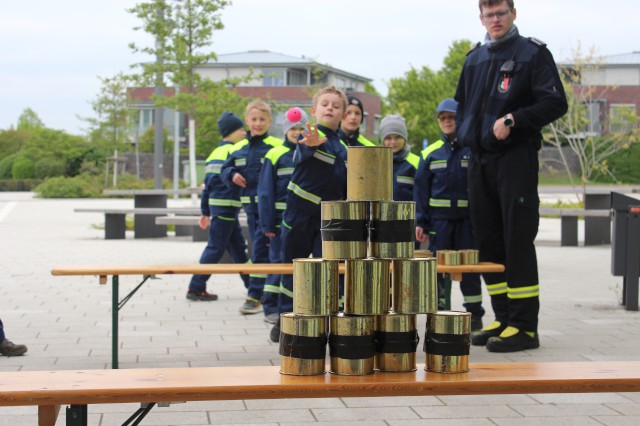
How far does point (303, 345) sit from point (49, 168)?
6267 cm

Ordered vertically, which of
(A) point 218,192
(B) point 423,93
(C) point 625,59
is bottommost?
(A) point 218,192

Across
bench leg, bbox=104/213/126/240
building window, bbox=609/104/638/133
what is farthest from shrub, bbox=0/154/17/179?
bench leg, bbox=104/213/126/240

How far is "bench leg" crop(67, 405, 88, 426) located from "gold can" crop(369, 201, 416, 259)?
1.29m

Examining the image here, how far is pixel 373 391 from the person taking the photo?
3639 mm

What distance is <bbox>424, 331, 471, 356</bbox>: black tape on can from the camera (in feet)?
12.8

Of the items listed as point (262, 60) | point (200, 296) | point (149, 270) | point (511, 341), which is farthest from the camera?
point (262, 60)

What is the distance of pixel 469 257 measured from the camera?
7.30 meters

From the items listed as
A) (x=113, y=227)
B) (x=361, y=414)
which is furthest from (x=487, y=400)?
(x=113, y=227)

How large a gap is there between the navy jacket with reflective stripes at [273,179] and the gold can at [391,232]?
4.45m

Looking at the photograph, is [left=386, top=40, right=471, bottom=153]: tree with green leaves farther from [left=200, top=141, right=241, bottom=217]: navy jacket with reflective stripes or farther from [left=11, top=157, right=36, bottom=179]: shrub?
[left=200, top=141, right=241, bottom=217]: navy jacket with reflective stripes

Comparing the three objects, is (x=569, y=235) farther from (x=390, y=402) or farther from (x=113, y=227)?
(x=390, y=402)

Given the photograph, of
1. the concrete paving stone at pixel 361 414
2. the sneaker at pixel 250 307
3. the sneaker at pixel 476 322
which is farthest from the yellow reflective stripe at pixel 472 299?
the concrete paving stone at pixel 361 414

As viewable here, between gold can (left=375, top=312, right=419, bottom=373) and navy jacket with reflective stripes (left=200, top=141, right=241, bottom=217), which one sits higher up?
navy jacket with reflective stripes (left=200, top=141, right=241, bottom=217)

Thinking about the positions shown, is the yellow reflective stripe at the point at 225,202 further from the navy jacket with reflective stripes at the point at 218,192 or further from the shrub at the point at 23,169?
the shrub at the point at 23,169
